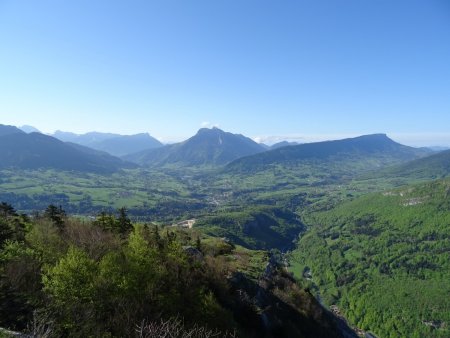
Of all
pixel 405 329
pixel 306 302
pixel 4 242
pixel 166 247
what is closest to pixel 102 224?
pixel 166 247

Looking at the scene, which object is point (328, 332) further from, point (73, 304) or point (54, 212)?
point (54, 212)

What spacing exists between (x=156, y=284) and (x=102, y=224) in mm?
36988

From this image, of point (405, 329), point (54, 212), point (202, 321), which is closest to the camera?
point (202, 321)

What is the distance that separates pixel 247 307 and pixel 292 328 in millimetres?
11925

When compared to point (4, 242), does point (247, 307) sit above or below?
below

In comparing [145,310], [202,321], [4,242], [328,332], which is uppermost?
[4,242]

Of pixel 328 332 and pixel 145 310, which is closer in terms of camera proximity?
pixel 145 310

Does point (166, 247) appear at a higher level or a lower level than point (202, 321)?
higher

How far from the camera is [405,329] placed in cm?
18350

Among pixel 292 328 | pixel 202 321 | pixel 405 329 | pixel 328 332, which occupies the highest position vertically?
pixel 202 321

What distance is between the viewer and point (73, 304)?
35.8 m

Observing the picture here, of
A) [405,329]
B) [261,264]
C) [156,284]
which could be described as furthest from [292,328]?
[405,329]

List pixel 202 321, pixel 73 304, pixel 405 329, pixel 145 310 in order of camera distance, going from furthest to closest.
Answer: pixel 405 329 < pixel 202 321 < pixel 145 310 < pixel 73 304

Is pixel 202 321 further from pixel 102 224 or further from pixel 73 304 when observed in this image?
pixel 102 224
